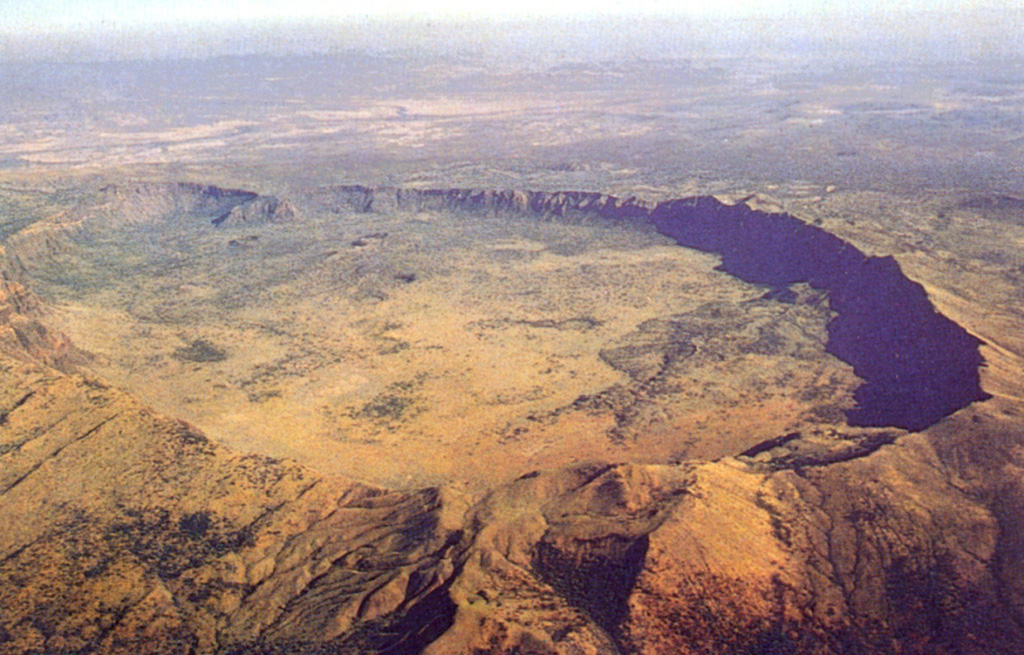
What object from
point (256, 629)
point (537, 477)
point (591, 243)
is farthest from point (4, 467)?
point (591, 243)

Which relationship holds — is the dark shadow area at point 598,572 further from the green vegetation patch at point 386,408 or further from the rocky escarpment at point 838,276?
the rocky escarpment at point 838,276

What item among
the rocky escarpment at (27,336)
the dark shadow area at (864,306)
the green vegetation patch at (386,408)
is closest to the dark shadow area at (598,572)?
the green vegetation patch at (386,408)

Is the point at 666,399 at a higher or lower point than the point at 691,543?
lower

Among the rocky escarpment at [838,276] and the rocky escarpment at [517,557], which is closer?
the rocky escarpment at [517,557]

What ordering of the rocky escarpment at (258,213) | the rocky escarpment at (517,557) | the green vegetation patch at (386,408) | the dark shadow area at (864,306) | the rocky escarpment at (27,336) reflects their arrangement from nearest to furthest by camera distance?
the rocky escarpment at (517,557) → the dark shadow area at (864,306) → the green vegetation patch at (386,408) → the rocky escarpment at (27,336) → the rocky escarpment at (258,213)

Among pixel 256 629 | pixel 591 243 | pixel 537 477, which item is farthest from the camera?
pixel 591 243

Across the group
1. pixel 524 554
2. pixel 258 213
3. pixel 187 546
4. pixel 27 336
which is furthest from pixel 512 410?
Answer: pixel 258 213

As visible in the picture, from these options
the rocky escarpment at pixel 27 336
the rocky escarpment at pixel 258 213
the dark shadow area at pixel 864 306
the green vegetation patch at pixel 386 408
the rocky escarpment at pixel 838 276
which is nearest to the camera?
the dark shadow area at pixel 864 306

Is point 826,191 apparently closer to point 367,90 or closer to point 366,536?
point 366,536
